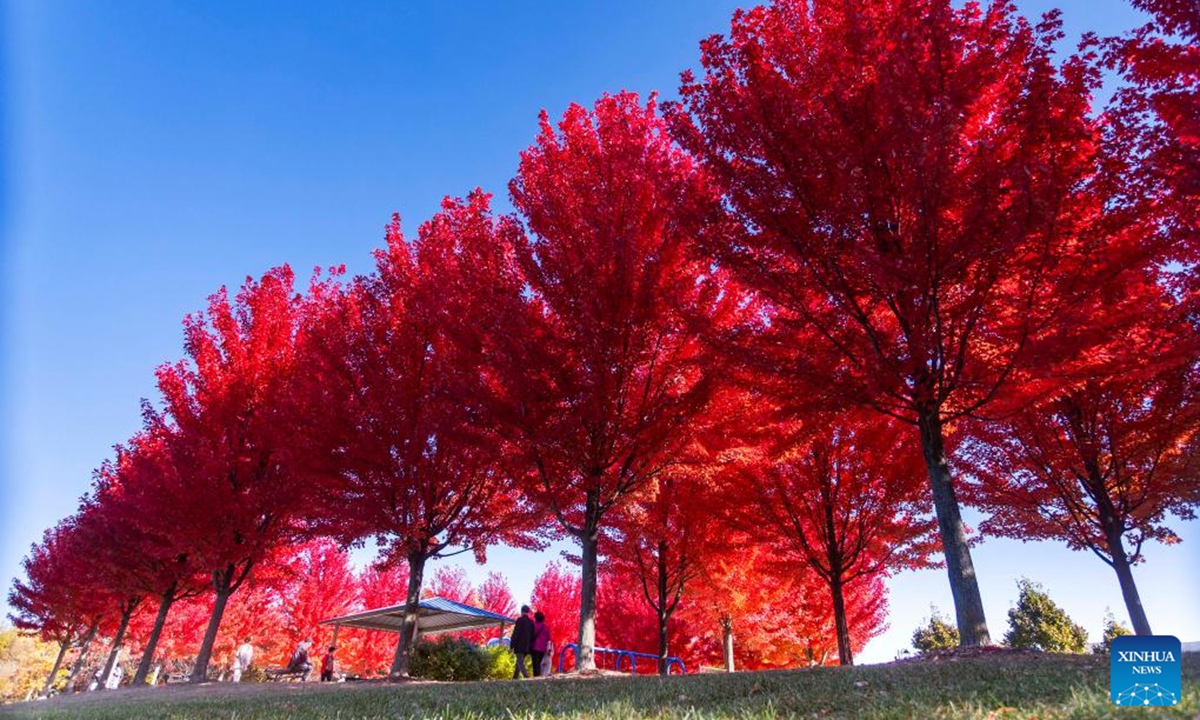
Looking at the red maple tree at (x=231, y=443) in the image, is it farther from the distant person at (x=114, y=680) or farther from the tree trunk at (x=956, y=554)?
the tree trunk at (x=956, y=554)

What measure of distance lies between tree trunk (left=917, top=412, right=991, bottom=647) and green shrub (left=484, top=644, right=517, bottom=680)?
1023 cm

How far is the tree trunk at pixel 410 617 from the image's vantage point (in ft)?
38.3

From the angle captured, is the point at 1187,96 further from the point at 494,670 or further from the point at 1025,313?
the point at 494,670

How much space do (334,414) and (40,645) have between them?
72.4 m

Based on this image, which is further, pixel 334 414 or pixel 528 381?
pixel 334 414

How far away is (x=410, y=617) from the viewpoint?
39.9ft


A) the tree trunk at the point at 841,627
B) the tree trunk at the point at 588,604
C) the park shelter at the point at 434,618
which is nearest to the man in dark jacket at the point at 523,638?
the tree trunk at the point at 588,604

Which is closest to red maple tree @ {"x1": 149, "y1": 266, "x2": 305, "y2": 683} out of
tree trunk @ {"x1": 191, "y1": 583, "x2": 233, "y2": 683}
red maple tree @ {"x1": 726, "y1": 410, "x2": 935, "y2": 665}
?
tree trunk @ {"x1": 191, "y1": 583, "x2": 233, "y2": 683}

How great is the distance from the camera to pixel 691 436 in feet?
32.3

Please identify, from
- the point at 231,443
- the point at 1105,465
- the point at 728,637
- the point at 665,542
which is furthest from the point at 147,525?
the point at 1105,465

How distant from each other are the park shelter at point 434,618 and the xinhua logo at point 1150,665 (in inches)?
593

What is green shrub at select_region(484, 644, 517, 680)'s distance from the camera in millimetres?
14438

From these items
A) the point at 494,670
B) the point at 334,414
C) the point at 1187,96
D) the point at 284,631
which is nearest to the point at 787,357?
the point at 1187,96

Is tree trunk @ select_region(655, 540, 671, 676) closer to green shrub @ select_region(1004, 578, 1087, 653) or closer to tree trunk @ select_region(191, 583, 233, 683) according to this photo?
tree trunk @ select_region(191, 583, 233, 683)
